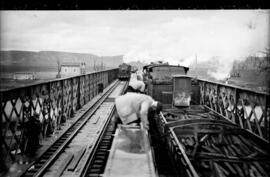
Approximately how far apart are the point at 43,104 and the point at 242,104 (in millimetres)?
6809

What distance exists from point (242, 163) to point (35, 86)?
628 cm

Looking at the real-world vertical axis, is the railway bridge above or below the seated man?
below

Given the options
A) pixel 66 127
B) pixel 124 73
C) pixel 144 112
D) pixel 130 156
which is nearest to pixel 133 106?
pixel 144 112

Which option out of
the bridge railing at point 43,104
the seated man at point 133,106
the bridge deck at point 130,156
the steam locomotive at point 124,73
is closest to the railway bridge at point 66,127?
the bridge railing at point 43,104

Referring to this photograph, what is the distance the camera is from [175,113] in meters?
11.4

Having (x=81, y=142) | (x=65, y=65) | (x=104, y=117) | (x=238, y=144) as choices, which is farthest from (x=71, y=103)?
(x=65, y=65)

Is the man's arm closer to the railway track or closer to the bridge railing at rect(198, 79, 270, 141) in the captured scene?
the railway track

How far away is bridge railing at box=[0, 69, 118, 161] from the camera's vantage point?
6.16 metres

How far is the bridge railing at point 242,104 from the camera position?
6.96m

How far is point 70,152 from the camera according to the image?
7.70m

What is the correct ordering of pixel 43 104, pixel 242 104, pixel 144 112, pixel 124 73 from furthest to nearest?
pixel 124 73 → pixel 43 104 → pixel 242 104 → pixel 144 112

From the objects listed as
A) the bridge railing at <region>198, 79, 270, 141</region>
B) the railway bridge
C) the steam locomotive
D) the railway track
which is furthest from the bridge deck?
the steam locomotive

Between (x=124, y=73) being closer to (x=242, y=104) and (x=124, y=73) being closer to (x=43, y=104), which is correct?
(x=43, y=104)
